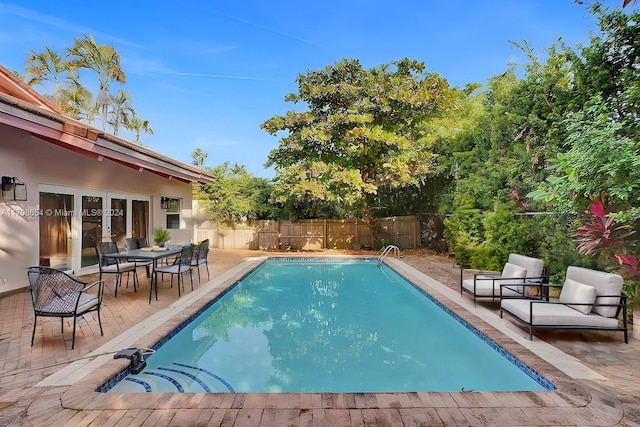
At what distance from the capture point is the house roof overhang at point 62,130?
5.24m

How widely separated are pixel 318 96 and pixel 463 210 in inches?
280

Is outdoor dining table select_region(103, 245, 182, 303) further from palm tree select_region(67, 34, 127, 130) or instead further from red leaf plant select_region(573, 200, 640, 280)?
palm tree select_region(67, 34, 127, 130)

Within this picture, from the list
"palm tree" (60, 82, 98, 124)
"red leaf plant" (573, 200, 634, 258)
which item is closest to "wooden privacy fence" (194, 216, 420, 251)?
"red leaf plant" (573, 200, 634, 258)

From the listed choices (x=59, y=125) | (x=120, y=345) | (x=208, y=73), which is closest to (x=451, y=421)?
(x=120, y=345)

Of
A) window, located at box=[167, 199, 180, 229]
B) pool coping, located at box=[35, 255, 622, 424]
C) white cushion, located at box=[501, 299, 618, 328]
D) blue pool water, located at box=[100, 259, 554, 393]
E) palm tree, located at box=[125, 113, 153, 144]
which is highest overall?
palm tree, located at box=[125, 113, 153, 144]

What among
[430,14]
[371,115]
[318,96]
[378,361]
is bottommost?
[378,361]

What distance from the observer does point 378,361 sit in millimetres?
4328

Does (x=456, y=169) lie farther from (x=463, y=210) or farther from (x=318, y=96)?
(x=318, y=96)

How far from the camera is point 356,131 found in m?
12.4

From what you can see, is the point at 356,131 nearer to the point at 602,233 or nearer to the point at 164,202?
the point at 164,202

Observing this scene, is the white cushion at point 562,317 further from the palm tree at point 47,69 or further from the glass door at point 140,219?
the palm tree at point 47,69

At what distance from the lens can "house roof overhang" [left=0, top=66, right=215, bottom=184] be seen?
17.2ft

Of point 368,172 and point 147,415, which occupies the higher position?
point 368,172

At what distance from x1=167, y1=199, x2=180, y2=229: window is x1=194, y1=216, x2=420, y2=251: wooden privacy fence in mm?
3636
